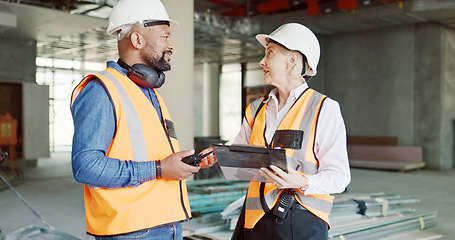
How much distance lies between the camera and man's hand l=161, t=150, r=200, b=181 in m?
1.84

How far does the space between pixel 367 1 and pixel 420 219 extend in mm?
8338

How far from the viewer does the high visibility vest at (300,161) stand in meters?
2.17

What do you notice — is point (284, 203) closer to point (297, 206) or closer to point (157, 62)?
point (297, 206)

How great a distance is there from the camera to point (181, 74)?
7.20 metres

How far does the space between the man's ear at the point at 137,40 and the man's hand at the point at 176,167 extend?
56 centimetres

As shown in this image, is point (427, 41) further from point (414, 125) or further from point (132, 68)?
point (132, 68)

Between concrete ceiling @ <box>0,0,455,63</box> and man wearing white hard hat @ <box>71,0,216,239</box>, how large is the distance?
903 cm

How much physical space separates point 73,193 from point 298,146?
8318 mm

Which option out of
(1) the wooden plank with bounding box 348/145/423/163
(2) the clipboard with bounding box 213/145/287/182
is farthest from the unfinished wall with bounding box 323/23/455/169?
(2) the clipboard with bounding box 213/145/287/182

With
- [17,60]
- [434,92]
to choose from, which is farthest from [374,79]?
[17,60]

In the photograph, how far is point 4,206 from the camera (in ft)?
26.2

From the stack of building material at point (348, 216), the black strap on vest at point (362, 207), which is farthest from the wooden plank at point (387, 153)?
the black strap on vest at point (362, 207)

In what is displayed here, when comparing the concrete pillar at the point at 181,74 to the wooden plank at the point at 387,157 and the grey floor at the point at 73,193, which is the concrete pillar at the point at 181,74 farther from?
the wooden plank at the point at 387,157

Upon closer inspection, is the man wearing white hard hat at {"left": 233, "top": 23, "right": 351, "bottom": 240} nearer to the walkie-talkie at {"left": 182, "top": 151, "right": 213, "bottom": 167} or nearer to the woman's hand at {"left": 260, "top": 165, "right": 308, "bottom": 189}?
the woman's hand at {"left": 260, "top": 165, "right": 308, "bottom": 189}
